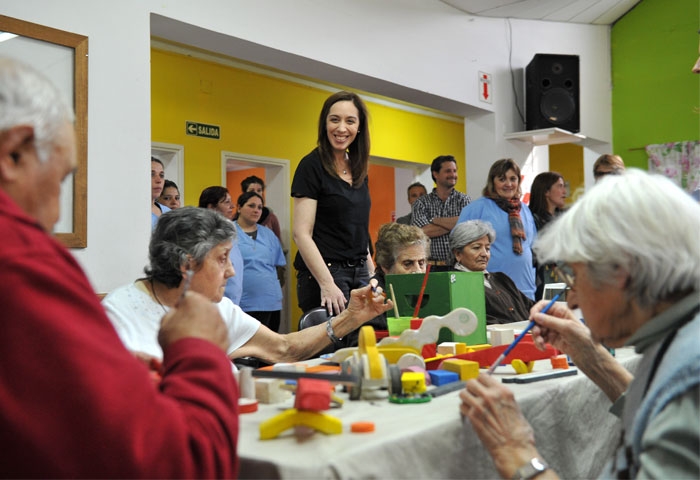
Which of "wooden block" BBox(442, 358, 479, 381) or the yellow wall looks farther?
the yellow wall

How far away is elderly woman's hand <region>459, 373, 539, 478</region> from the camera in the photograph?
1.25 meters

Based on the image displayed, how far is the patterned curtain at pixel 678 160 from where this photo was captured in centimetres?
796

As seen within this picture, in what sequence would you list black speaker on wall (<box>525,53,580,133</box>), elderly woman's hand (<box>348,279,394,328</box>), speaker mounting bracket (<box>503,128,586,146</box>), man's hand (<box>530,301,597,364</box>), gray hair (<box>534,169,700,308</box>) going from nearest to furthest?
gray hair (<box>534,169,700,308</box>) → man's hand (<box>530,301,597,364</box>) → elderly woman's hand (<box>348,279,394,328</box>) → speaker mounting bracket (<box>503,128,586,146</box>) → black speaker on wall (<box>525,53,580,133</box>)

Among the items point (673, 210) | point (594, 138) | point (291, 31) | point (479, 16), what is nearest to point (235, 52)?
point (291, 31)

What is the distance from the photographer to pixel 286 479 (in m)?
0.98

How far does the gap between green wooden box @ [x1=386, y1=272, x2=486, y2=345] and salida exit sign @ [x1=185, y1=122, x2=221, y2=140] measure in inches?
173

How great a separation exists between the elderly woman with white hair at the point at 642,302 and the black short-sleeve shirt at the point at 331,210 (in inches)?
70.8

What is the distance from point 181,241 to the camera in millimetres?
1980

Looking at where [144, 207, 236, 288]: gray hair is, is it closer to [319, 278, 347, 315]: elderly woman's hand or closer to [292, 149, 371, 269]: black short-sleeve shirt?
[319, 278, 347, 315]: elderly woman's hand

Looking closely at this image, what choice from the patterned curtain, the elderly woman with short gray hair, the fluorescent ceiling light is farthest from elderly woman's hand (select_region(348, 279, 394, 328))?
the patterned curtain

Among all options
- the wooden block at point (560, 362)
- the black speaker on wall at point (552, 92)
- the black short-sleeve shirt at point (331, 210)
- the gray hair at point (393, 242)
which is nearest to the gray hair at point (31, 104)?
the wooden block at point (560, 362)

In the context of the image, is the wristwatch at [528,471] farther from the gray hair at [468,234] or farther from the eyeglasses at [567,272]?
the gray hair at [468,234]

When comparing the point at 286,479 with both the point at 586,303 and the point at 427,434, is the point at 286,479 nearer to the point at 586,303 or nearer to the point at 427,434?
the point at 427,434

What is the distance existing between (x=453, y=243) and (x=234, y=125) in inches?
140
